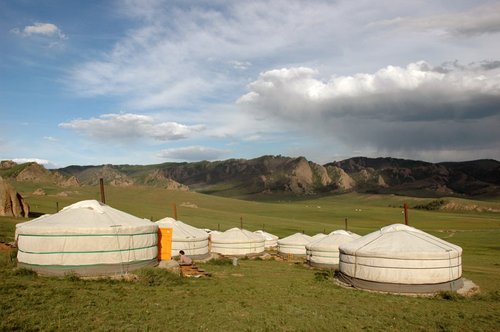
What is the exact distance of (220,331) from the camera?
8.62 m

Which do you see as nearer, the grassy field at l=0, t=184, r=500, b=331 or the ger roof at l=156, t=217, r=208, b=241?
the grassy field at l=0, t=184, r=500, b=331

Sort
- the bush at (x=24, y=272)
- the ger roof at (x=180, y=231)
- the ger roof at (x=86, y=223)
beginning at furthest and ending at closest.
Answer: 1. the ger roof at (x=180, y=231)
2. the ger roof at (x=86, y=223)
3. the bush at (x=24, y=272)

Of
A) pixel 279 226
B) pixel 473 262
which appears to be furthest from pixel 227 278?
pixel 279 226

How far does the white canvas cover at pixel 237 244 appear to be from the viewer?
28125mm

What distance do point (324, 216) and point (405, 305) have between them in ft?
256

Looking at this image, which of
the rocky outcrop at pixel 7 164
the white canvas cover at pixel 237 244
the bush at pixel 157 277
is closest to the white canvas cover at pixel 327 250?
the white canvas cover at pixel 237 244

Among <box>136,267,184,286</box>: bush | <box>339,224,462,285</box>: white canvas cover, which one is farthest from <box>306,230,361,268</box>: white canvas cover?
<box>136,267,184,286</box>: bush

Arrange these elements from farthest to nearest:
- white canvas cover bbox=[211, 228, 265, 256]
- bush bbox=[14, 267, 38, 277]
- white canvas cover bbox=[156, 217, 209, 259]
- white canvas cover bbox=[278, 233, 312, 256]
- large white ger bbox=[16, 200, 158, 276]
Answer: white canvas cover bbox=[278, 233, 312, 256] < white canvas cover bbox=[211, 228, 265, 256] < white canvas cover bbox=[156, 217, 209, 259] < large white ger bbox=[16, 200, 158, 276] < bush bbox=[14, 267, 38, 277]

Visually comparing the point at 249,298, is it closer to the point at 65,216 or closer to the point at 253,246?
the point at 65,216

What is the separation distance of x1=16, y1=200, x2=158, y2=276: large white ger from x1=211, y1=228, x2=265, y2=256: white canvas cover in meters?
13.1

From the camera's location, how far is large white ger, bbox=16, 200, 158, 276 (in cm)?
1387

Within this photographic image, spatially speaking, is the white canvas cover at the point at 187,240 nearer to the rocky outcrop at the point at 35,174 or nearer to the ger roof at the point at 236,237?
the ger roof at the point at 236,237

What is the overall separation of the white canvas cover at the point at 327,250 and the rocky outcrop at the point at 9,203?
914 inches

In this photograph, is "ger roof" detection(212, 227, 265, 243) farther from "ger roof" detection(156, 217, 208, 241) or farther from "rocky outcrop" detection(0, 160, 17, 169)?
"rocky outcrop" detection(0, 160, 17, 169)
